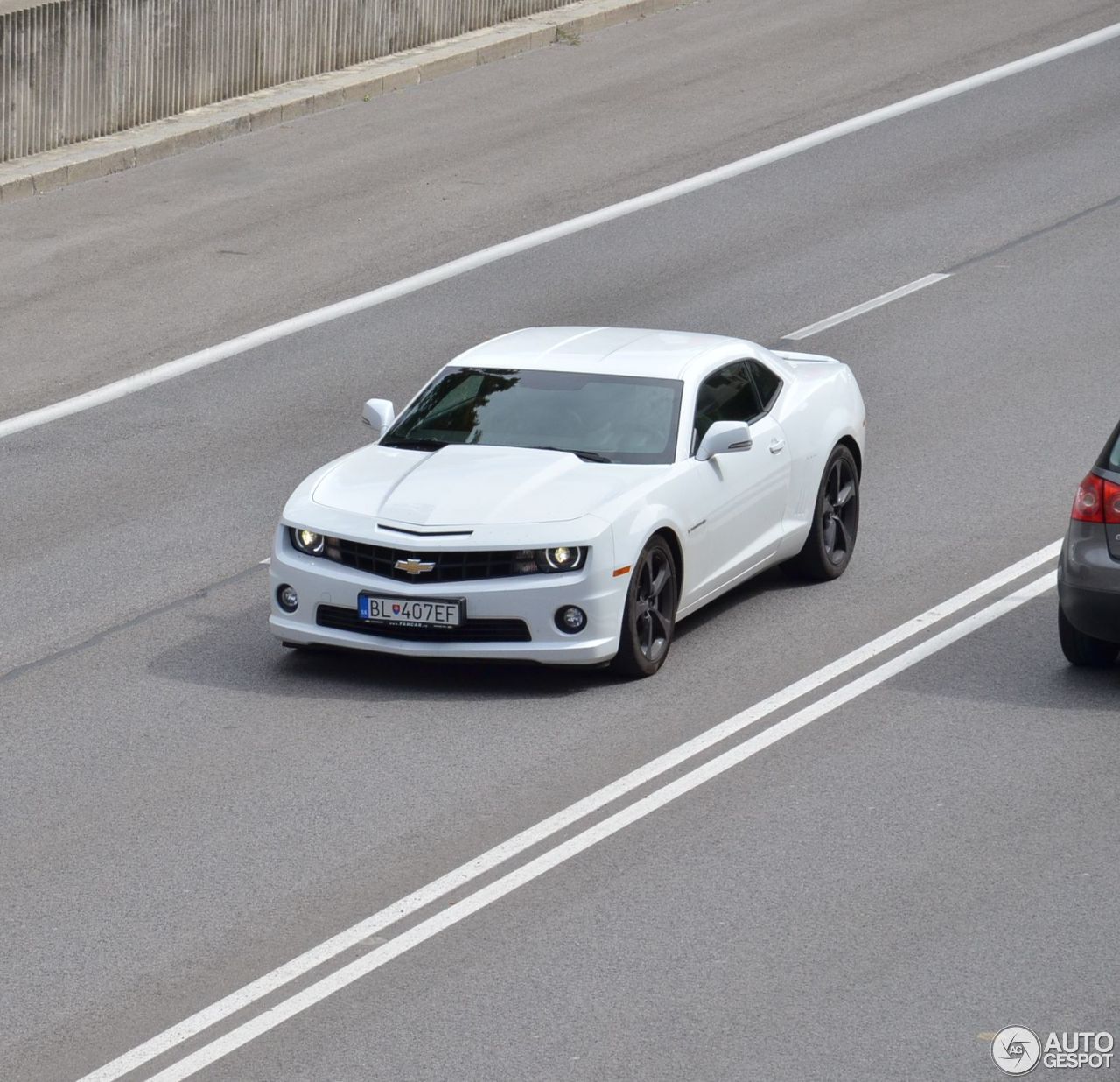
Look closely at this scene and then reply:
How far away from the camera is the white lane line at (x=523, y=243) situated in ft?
54.2

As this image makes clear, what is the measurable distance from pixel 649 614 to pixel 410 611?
1.20 meters

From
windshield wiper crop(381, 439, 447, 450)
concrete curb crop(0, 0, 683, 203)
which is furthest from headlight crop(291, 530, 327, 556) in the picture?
concrete curb crop(0, 0, 683, 203)

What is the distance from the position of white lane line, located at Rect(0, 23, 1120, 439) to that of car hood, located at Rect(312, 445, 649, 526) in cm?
548

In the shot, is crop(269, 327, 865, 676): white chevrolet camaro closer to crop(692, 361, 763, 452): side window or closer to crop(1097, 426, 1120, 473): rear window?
crop(692, 361, 763, 452): side window

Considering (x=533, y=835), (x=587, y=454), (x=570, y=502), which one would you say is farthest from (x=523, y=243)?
(x=533, y=835)

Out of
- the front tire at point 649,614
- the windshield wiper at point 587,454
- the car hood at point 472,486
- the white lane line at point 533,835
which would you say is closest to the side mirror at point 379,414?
the car hood at point 472,486

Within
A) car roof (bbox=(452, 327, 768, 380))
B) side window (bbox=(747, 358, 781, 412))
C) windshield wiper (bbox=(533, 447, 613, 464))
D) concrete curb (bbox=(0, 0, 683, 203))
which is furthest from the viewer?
concrete curb (bbox=(0, 0, 683, 203))

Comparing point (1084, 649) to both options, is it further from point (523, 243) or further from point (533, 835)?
point (523, 243)

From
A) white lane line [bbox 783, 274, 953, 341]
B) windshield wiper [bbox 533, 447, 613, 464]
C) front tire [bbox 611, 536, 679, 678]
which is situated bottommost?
white lane line [bbox 783, 274, 953, 341]

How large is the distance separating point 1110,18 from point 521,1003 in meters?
24.8

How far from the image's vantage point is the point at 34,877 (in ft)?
27.3

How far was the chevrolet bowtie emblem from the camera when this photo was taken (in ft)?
34.0

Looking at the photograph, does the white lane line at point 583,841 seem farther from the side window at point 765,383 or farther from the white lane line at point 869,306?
the white lane line at point 869,306

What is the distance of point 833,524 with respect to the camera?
41.1 ft
